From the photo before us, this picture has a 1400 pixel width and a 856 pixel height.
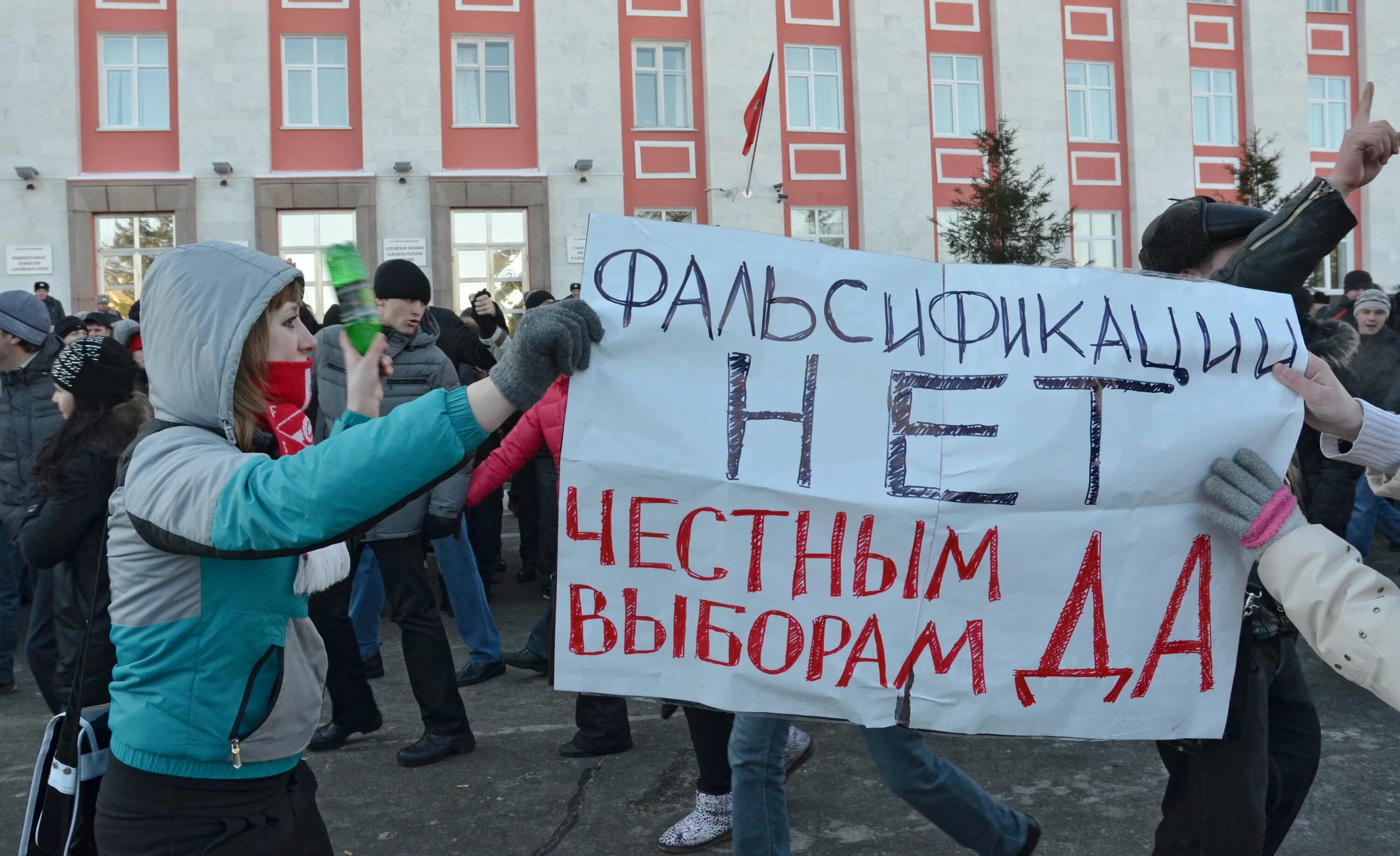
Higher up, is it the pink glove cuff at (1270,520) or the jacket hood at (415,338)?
the jacket hood at (415,338)

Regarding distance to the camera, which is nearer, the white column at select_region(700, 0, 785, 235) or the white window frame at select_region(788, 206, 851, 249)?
the white column at select_region(700, 0, 785, 235)

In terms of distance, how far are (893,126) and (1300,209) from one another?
69.1ft

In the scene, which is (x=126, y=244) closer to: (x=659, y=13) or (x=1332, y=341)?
(x=659, y=13)

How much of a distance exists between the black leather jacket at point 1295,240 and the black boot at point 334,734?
390 centimetres

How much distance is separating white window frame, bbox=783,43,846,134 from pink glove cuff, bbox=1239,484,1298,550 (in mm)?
21222

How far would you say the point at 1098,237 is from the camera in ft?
79.4

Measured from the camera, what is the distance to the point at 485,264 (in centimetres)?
2122

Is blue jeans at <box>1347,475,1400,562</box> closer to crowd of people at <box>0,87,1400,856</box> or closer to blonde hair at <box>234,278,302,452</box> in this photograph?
crowd of people at <box>0,87,1400,856</box>

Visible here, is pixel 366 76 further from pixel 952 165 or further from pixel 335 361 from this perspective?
pixel 335 361

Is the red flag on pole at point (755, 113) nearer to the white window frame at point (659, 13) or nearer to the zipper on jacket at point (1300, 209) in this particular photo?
the white window frame at point (659, 13)

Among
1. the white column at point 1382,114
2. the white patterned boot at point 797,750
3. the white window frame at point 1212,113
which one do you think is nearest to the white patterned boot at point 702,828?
the white patterned boot at point 797,750

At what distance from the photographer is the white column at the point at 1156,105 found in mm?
24016

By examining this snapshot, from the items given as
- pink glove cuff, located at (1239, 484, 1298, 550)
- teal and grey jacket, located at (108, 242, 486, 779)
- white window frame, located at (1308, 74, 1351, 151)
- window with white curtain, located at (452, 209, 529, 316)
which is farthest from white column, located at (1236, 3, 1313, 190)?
teal and grey jacket, located at (108, 242, 486, 779)

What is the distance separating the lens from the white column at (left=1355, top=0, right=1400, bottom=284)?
25.1 metres
